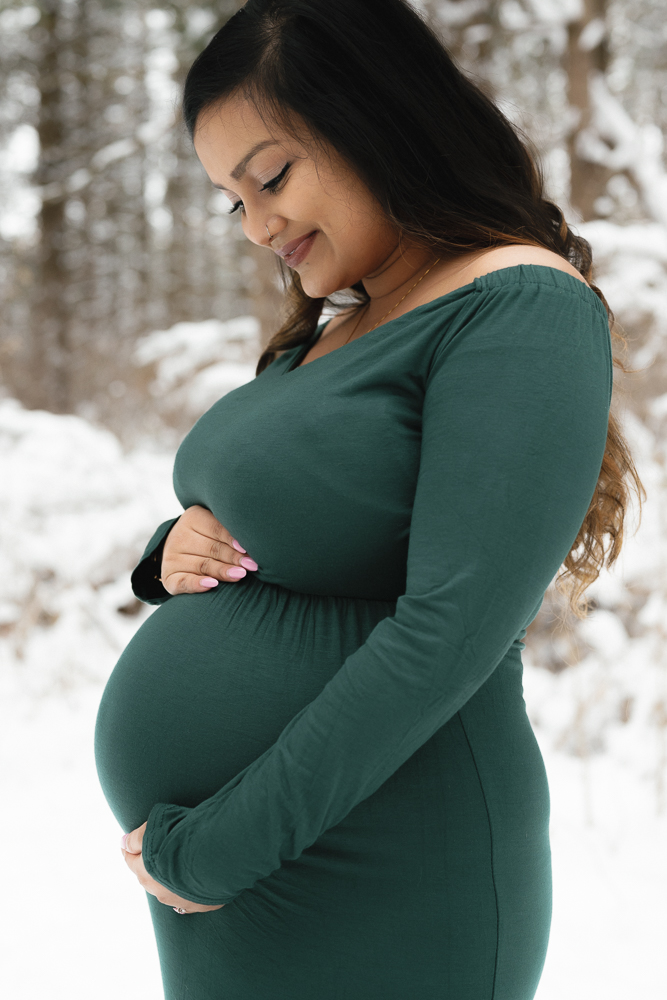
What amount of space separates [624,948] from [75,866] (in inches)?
61.3

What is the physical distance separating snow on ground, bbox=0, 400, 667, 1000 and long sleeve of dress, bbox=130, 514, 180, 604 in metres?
1.17

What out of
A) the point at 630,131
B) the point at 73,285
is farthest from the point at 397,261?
the point at 73,285

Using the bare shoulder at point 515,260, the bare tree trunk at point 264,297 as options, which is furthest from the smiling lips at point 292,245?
the bare tree trunk at point 264,297

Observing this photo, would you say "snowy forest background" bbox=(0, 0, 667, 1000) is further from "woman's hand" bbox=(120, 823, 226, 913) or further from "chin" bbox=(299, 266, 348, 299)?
"woman's hand" bbox=(120, 823, 226, 913)

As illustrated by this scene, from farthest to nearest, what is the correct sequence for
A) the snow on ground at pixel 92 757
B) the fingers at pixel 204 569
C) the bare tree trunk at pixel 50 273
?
1. the bare tree trunk at pixel 50 273
2. the snow on ground at pixel 92 757
3. the fingers at pixel 204 569

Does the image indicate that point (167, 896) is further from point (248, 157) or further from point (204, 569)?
point (248, 157)

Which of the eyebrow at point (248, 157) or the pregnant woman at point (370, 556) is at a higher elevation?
the eyebrow at point (248, 157)

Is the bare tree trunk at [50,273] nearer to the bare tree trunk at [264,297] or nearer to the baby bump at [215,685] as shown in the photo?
the bare tree trunk at [264,297]

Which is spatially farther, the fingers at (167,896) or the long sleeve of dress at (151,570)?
the long sleeve of dress at (151,570)

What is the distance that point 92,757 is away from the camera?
3047 mm

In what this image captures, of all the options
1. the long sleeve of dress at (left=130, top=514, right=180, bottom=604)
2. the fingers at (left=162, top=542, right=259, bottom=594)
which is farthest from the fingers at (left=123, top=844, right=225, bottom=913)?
the long sleeve of dress at (left=130, top=514, right=180, bottom=604)

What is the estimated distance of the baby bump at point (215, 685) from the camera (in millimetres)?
966

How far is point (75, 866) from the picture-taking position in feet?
8.00

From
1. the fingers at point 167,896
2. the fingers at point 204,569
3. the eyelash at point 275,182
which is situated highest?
the eyelash at point 275,182
